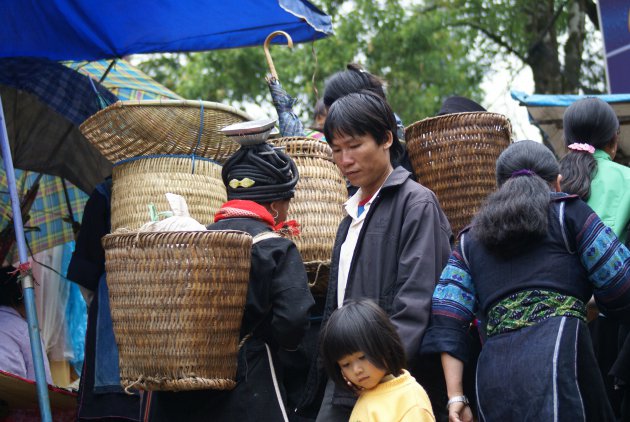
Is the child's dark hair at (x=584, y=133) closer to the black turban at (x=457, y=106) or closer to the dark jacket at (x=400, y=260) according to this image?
the black turban at (x=457, y=106)

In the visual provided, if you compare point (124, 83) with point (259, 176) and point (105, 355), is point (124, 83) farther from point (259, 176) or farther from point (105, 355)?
point (259, 176)

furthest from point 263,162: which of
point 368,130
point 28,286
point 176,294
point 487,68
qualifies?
point 487,68

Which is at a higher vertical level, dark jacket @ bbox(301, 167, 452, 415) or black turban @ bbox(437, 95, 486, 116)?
black turban @ bbox(437, 95, 486, 116)

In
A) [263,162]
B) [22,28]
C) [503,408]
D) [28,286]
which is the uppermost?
[22,28]

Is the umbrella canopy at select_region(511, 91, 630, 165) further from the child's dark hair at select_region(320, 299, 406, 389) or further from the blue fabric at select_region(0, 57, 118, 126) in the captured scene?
the child's dark hair at select_region(320, 299, 406, 389)

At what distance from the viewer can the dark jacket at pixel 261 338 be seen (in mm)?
3729

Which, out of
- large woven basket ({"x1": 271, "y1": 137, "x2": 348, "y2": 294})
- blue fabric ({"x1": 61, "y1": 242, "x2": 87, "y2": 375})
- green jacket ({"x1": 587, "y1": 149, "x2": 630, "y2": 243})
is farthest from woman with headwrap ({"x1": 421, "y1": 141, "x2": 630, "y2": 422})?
blue fabric ({"x1": 61, "y1": 242, "x2": 87, "y2": 375})

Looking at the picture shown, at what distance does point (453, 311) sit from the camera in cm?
349

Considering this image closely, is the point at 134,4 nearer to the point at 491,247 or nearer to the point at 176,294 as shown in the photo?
the point at 176,294

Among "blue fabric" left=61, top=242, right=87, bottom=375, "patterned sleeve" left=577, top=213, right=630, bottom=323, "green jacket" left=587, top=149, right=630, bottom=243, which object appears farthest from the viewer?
"blue fabric" left=61, top=242, right=87, bottom=375

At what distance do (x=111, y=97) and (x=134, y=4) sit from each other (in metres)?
0.69

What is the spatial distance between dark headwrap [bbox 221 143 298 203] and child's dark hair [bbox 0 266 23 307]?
2793mm

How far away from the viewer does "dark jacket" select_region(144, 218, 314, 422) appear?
12.2ft

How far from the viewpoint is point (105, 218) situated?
17.7 ft
